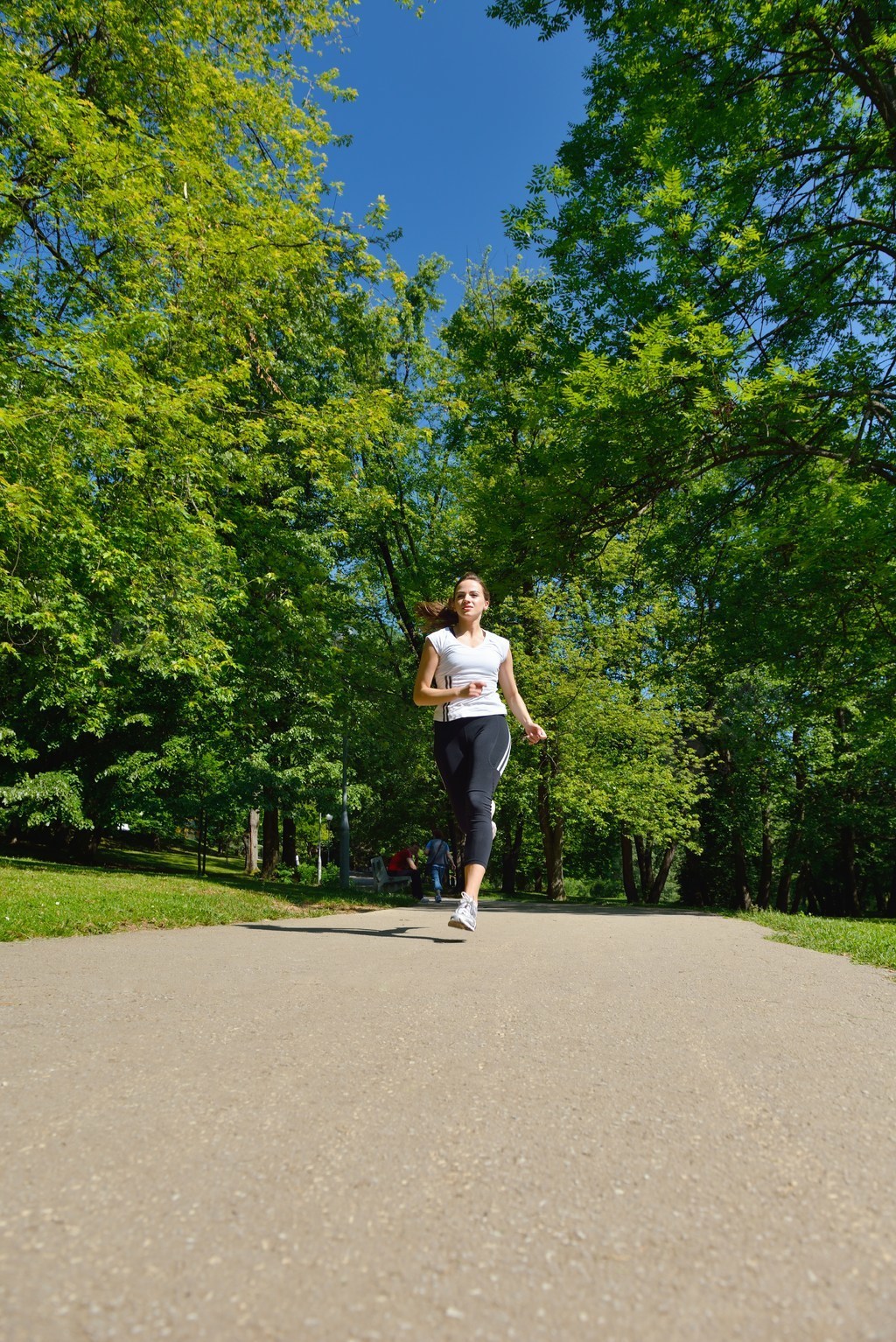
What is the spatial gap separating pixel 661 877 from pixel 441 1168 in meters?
30.3

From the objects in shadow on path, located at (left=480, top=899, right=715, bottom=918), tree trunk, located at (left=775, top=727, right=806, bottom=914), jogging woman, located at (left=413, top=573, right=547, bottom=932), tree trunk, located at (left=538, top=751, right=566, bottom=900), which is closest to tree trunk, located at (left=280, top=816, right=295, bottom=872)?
tree trunk, located at (left=538, top=751, right=566, bottom=900)

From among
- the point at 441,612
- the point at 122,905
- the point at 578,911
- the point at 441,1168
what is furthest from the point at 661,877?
the point at 441,1168

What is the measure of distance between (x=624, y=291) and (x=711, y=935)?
24.7 feet

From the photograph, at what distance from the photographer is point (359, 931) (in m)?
6.55

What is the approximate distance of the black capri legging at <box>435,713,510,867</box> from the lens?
16.7 ft

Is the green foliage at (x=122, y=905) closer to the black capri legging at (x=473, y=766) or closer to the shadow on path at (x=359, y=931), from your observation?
the shadow on path at (x=359, y=931)

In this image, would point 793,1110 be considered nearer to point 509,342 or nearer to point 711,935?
point 711,935

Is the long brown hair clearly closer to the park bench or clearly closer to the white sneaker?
the white sneaker

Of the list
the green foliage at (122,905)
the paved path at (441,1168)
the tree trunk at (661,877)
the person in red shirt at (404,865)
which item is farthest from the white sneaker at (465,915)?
the tree trunk at (661,877)

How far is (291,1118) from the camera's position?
1733mm

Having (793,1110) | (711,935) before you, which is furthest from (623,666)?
(793,1110)

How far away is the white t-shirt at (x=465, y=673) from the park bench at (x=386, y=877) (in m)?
12.4

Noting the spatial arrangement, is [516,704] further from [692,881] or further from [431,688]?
[692,881]

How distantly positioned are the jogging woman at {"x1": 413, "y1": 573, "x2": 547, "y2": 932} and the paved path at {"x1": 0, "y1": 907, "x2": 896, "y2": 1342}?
6.39ft
